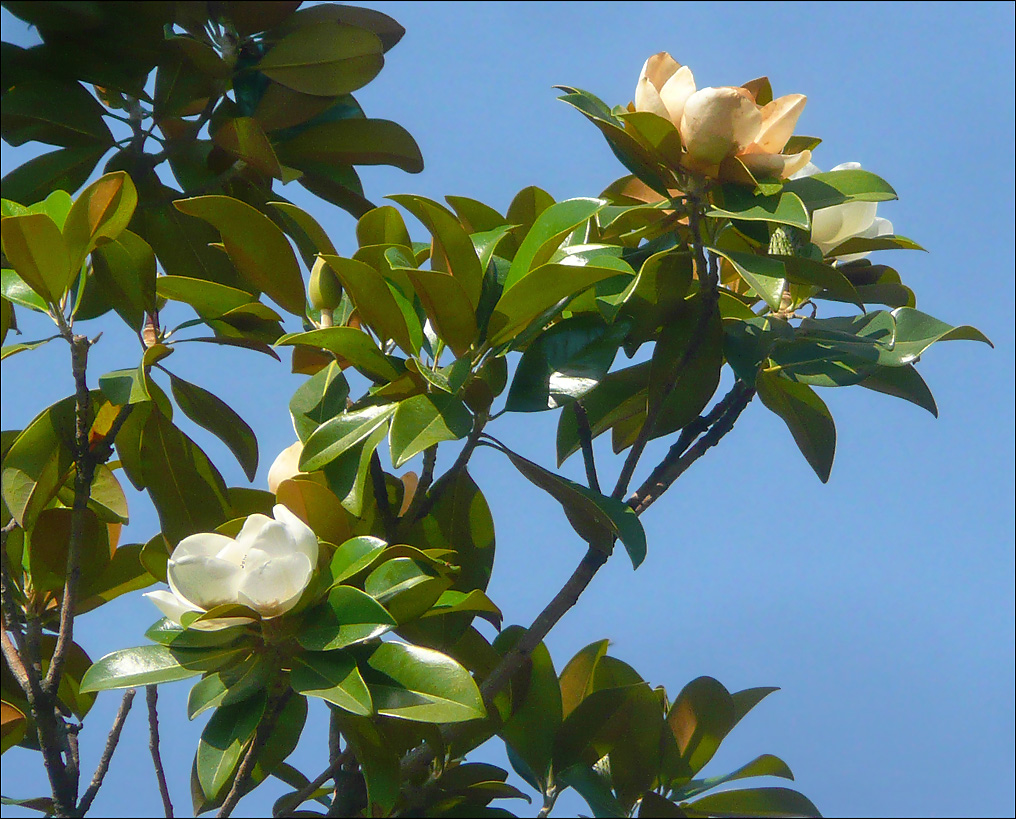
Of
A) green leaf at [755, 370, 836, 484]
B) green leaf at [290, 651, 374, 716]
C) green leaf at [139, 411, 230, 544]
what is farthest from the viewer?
green leaf at [755, 370, 836, 484]

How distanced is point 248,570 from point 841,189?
2.68 feet

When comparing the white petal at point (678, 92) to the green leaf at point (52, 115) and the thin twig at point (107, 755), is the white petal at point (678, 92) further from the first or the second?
the thin twig at point (107, 755)

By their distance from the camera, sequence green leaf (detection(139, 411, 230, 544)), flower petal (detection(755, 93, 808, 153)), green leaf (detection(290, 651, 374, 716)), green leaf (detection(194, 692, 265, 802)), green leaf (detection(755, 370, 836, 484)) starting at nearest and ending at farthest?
green leaf (detection(290, 651, 374, 716)) → green leaf (detection(194, 692, 265, 802)) → flower petal (detection(755, 93, 808, 153)) → green leaf (detection(139, 411, 230, 544)) → green leaf (detection(755, 370, 836, 484))

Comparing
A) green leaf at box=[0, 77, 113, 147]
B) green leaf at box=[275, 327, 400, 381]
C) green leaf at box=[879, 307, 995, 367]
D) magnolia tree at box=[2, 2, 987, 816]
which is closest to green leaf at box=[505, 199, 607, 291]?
magnolia tree at box=[2, 2, 987, 816]

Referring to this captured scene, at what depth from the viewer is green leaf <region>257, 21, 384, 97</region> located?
139 centimetres

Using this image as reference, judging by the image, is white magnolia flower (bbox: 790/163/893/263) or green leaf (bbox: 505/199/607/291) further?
white magnolia flower (bbox: 790/163/893/263)

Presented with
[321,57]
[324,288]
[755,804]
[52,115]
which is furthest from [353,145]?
[755,804]

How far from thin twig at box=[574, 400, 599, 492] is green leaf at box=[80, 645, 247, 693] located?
1.49ft

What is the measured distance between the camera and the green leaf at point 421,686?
0.97 metres

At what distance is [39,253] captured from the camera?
1111 millimetres

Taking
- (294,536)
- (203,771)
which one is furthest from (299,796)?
(294,536)

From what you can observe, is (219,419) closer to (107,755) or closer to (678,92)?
(107,755)

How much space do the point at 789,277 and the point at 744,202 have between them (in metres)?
0.13

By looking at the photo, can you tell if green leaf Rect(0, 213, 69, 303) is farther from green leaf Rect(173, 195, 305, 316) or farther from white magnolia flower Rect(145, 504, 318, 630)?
white magnolia flower Rect(145, 504, 318, 630)
